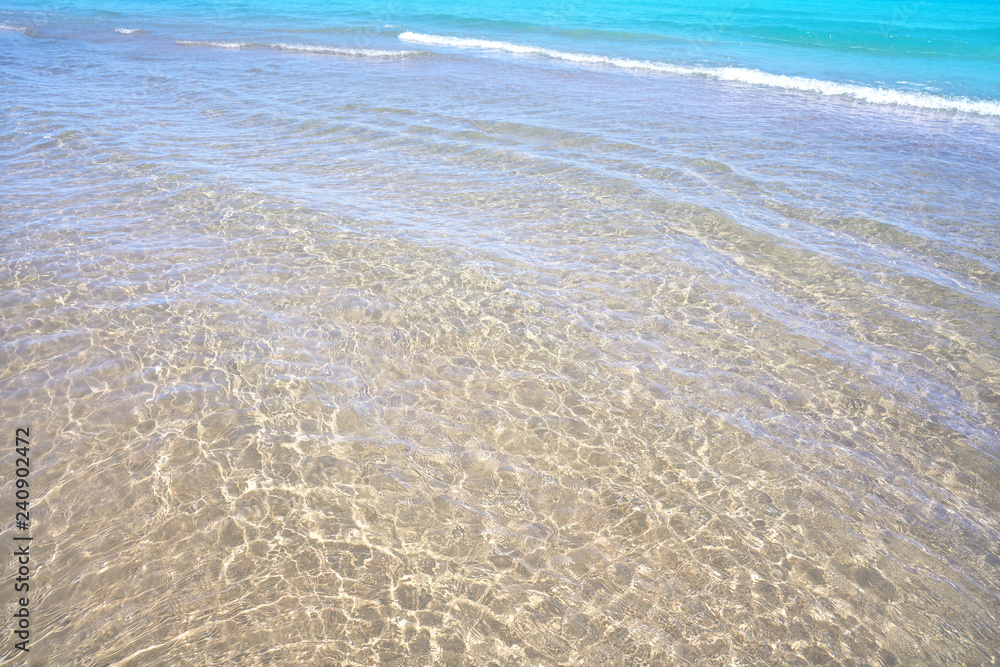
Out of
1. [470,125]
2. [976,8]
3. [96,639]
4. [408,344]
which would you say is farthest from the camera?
[976,8]

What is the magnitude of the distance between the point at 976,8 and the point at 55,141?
4789 centimetres

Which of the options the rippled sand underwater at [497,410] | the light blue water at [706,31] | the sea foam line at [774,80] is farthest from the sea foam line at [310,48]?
the rippled sand underwater at [497,410]

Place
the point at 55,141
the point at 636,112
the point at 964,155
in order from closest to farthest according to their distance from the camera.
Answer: the point at 55,141
the point at 964,155
the point at 636,112

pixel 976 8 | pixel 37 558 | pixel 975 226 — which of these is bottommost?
pixel 37 558

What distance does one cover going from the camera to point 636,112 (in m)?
14.5

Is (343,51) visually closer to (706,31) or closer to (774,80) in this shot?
(774,80)

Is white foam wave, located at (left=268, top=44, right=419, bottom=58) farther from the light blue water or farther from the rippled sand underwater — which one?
the rippled sand underwater

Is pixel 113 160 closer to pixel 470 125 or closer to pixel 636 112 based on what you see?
pixel 470 125

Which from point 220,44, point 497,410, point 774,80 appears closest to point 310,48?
point 220,44

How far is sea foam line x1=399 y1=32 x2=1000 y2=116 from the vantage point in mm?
16516

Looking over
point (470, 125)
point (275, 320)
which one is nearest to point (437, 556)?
point (275, 320)

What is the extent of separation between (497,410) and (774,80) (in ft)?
62.0

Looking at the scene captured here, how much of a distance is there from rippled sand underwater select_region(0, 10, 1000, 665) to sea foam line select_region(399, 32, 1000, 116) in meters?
8.29

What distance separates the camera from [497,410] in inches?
196
